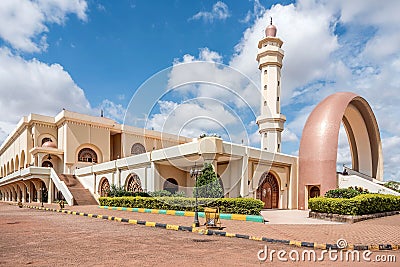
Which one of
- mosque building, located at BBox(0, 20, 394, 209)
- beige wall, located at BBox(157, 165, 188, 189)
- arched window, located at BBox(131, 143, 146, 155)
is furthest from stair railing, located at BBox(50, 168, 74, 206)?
arched window, located at BBox(131, 143, 146, 155)

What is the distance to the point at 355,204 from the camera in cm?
1318

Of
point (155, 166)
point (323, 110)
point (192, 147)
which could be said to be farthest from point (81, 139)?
point (323, 110)

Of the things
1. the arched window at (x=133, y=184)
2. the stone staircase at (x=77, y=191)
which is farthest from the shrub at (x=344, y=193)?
the stone staircase at (x=77, y=191)

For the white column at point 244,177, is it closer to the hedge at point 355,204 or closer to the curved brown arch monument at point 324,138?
the hedge at point 355,204

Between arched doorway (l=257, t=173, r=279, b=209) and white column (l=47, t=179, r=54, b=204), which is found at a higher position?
arched doorway (l=257, t=173, r=279, b=209)

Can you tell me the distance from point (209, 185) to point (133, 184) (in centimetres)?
914

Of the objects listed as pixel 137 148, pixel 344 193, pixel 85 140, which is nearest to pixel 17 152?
pixel 85 140

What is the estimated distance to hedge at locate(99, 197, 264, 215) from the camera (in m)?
13.8

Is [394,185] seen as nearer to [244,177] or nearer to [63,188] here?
[244,177]

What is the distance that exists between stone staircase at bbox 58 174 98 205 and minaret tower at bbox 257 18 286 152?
48.8 feet

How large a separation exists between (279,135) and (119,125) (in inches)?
704

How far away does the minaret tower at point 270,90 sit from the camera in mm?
27281

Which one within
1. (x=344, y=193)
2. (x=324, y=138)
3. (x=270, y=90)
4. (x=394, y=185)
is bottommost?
(x=394, y=185)

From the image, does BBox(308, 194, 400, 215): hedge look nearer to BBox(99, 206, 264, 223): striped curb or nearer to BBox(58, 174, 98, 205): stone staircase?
BBox(99, 206, 264, 223): striped curb
